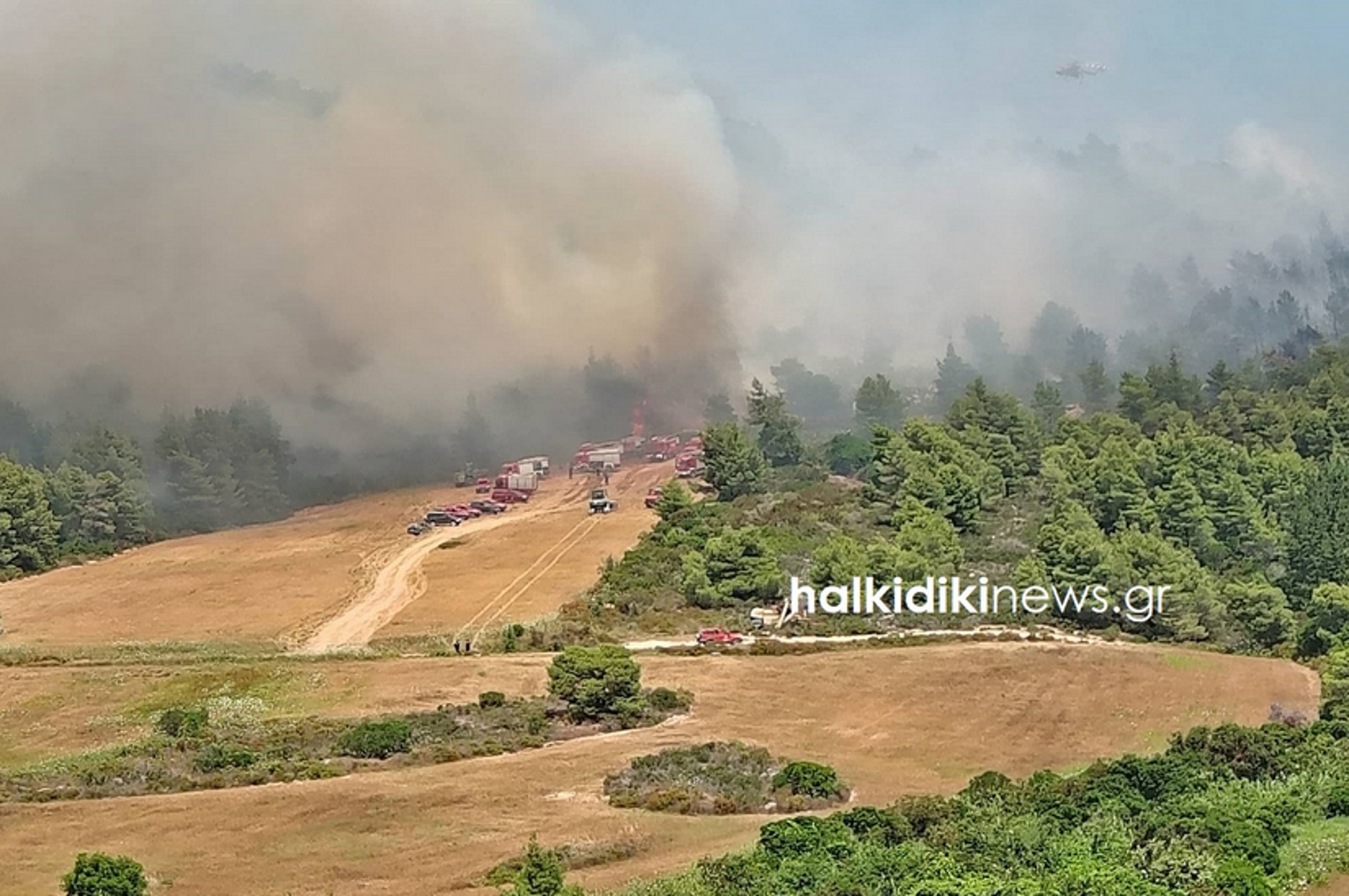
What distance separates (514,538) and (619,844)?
152 ft

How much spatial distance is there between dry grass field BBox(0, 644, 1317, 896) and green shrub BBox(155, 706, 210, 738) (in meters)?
2.55

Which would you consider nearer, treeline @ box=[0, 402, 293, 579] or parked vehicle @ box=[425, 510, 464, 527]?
treeline @ box=[0, 402, 293, 579]

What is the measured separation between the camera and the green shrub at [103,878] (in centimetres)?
2439

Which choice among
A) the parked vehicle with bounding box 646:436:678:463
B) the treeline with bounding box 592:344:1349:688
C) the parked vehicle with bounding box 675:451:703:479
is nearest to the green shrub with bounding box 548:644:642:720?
the treeline with bounding box 592:344:1349:688

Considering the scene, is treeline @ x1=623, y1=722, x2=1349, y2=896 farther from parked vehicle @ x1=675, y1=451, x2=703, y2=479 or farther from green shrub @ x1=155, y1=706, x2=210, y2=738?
parked vehicle @ x1=675, y1=451, x2=703, y2=479

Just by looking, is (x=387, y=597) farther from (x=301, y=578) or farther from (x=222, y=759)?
(x=222, y=759)

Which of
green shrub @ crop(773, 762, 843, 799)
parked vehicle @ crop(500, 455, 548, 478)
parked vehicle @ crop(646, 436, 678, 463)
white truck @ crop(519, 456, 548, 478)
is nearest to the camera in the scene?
green shrub @ crop(773, 762, 843, 799)

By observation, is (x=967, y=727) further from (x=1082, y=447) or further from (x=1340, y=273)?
(x=1340, y=273)

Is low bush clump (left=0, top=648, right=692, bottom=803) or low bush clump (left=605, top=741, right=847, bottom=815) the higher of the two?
low bush clump (left=0, top=648, right=692, bottom=803)

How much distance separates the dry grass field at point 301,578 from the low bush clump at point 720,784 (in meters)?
23.9

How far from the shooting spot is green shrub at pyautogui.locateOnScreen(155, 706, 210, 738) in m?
39.4

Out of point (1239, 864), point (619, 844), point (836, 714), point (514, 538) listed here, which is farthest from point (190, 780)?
point (514, 538)

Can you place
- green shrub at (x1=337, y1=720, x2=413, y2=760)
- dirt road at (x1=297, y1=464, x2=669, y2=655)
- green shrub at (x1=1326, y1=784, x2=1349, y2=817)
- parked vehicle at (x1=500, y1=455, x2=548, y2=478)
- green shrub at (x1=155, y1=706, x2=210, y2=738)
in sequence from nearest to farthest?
green shrub at (x1=1326, y1=784, x2=1349, y2=817) < green shrub at (x1=337, y1=720, x2=413, y2=760) < green shrub at (x1=155, y1=706, x2=210, y2=738) < dirt road at (x1=297, y1=464, x2=669, y2=655) < parked vehicle at (x1=500, y1=455, x2=548, y2=478)

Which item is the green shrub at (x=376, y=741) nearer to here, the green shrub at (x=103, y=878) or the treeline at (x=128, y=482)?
the green shrub at (x=103, y=878)
